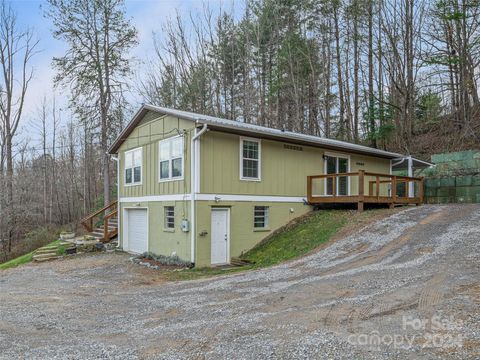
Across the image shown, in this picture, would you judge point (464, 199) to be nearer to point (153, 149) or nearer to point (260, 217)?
point (260, 217)

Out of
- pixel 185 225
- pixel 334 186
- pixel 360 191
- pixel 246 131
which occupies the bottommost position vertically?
pixel 185 225

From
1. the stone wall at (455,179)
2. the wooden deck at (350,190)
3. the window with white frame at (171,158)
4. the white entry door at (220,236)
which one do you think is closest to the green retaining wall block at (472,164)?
the stone wall at (455,179)

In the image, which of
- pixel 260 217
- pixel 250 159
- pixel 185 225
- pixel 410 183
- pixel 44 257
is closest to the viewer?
pixel 185 225

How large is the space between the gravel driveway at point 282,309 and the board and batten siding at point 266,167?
3.22m

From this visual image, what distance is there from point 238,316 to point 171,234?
22.2 ft

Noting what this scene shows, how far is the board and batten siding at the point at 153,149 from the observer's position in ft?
37.8

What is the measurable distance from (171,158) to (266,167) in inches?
127

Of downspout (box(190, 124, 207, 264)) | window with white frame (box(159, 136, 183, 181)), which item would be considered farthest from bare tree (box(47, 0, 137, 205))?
downspout (box(190, 124, 207, 264))

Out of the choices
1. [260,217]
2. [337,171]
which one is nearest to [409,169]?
[337,171]

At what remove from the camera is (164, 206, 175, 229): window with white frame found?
12.1 m

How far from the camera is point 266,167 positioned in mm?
12711

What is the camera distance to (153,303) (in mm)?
6926

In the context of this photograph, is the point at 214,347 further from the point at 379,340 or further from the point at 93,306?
the point at 93,306

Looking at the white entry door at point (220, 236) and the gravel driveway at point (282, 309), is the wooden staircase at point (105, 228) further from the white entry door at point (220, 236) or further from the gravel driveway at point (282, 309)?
the white entry door at point (220, 236)
